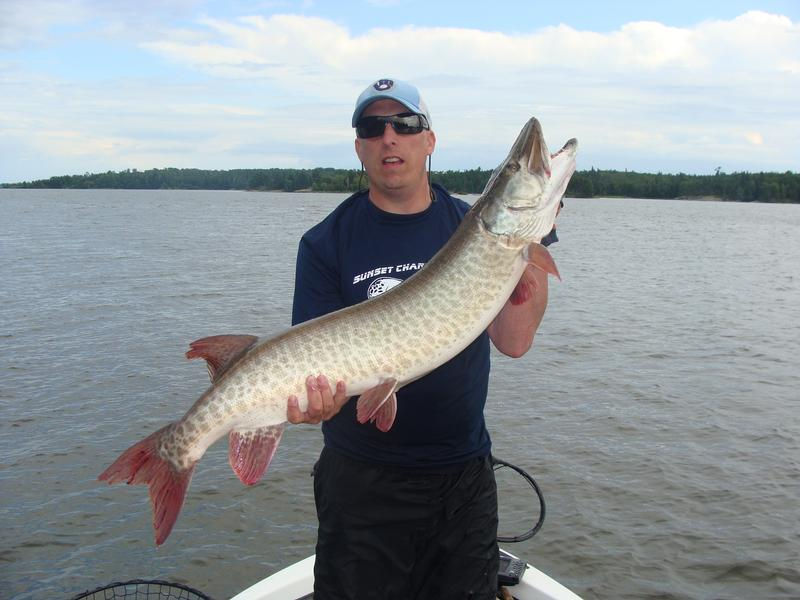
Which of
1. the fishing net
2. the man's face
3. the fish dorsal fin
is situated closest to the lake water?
the fishing net

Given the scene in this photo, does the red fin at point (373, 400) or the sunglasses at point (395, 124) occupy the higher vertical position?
the sunglasses at point (395, 124)

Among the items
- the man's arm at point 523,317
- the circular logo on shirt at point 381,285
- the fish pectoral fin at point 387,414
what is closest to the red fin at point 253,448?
the fish pectoral fin at point 387,414

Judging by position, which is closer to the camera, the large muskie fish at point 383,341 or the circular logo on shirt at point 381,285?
the large muskie fish at point 383,341

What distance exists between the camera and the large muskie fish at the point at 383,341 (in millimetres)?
2791

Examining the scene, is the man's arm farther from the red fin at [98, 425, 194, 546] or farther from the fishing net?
the fishing net

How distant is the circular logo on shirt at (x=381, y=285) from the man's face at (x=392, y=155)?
39cm

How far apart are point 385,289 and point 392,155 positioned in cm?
58

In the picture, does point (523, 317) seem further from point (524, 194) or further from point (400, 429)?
point (400, 429)

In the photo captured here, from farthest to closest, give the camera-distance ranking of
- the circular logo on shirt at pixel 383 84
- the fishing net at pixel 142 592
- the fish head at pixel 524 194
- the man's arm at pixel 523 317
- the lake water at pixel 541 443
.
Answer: the lake water at pixel 541 443 → the fishing net at pixel 142 592 → the circular logo on shirt at pixel 383 84 → the man's arm at pixel 523 317 → the fish head at pixel 524 194

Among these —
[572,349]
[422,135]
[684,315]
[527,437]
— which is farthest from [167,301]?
[422,135]

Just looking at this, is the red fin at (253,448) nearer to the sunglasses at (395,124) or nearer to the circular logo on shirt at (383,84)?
the sunglasses at (395,124)

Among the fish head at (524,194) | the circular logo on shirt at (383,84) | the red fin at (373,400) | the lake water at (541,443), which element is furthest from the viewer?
the lake water at (541,443)

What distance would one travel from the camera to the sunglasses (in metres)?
3.05

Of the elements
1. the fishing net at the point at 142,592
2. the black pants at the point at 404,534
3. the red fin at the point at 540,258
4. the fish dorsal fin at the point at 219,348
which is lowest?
the fishing net at the point at 142,592
